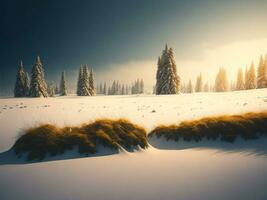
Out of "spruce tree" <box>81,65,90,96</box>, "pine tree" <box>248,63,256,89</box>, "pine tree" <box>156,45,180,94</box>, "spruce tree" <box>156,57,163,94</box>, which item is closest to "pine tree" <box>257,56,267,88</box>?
"pine tree" <box>248,63,256,89</box>

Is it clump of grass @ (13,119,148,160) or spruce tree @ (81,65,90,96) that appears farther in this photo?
spruce tree @ (81,65,90,96)


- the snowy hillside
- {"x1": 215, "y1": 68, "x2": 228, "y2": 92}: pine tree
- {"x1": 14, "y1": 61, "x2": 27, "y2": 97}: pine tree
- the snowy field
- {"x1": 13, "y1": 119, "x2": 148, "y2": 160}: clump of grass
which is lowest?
the snowy field

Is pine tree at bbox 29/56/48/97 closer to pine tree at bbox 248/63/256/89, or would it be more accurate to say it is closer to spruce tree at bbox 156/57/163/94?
spruce tree at bbox 156/57/163/94

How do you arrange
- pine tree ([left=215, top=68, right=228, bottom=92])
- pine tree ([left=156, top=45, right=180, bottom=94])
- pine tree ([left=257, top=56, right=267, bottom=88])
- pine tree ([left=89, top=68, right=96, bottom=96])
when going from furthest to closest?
1. pine tree ([left=215, top=68, right=228, bottom=92])
2. pine tree ([left=89, top=68, right=96, bottom=96])
3. pine tree ([left=257, top=56, right=267, bottom=88])
4. pine tree ([left=156, top=45, right=180, bottom=94])

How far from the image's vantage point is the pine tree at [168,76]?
130ft

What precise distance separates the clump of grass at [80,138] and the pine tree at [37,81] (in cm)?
4019

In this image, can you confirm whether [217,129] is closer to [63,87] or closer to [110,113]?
[110,113]

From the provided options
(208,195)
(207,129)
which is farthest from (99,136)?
(207,129)

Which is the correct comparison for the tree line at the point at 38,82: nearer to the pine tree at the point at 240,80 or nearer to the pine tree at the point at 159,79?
the pine tree at the point at 159,79

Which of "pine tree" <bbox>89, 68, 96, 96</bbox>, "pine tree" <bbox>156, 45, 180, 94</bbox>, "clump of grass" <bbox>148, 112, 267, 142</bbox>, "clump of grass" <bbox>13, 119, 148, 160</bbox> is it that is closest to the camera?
"clump of grass" <bbox>13, 119, 148, 160</bbox>

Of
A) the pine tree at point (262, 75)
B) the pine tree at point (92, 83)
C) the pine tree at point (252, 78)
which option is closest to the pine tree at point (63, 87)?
the pine tree at point (92, 83)

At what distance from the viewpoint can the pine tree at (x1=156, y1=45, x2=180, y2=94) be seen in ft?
130

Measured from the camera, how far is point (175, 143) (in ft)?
28.1

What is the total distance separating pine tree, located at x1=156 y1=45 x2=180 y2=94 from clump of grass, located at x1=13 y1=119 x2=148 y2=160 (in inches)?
→ 1281
